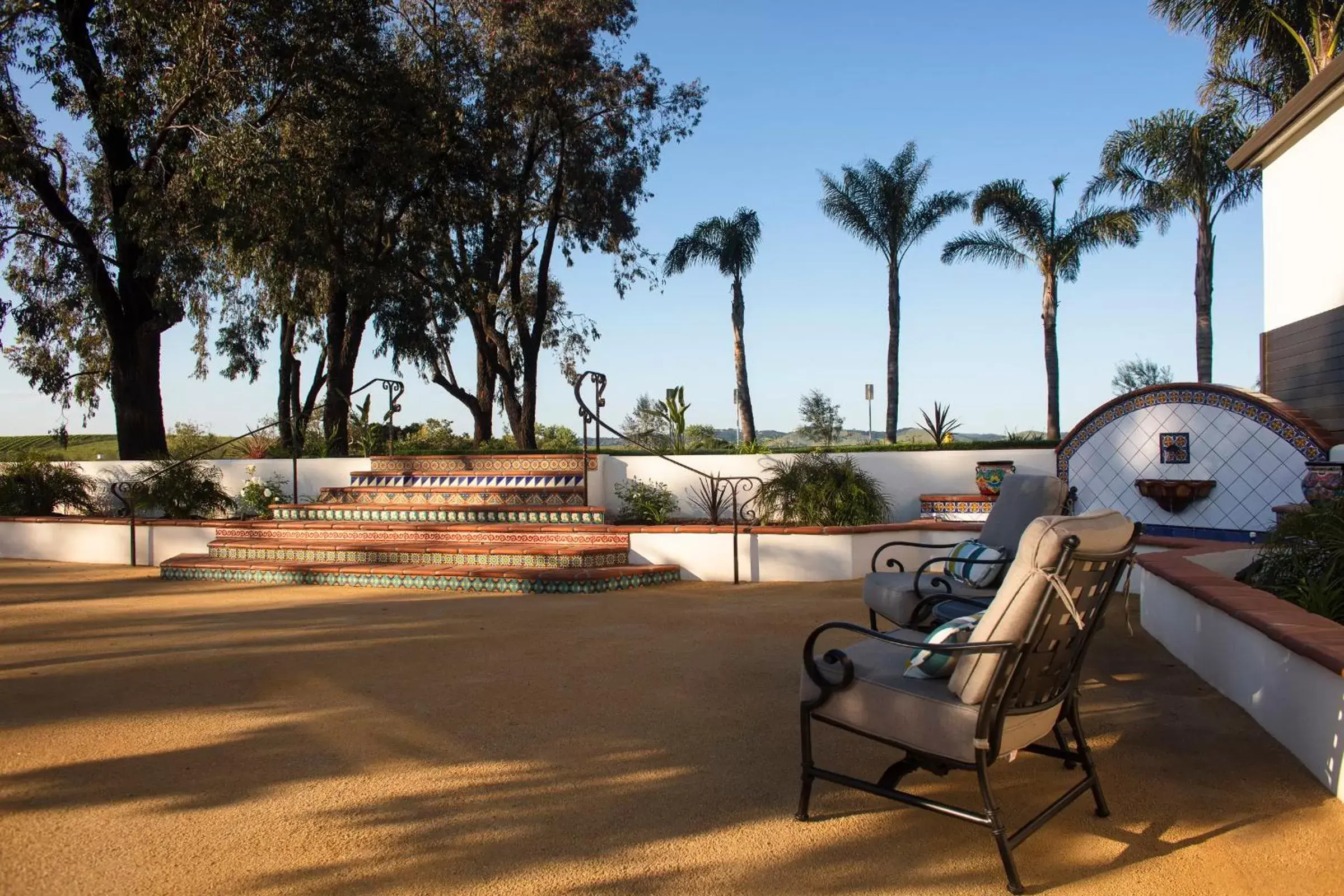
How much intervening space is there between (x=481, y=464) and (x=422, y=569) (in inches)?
127

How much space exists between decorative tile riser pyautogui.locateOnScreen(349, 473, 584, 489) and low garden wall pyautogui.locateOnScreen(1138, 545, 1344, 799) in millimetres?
6840

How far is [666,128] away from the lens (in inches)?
723

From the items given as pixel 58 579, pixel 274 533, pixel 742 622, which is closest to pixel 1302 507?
pixel 742 622

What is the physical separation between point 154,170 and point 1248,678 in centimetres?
1485

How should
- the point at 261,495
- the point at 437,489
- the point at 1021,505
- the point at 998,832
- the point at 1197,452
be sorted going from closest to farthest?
the point at 998,832, the point at 1021,505, the point at 1197,452, the point at 437,489, the point at 261,495

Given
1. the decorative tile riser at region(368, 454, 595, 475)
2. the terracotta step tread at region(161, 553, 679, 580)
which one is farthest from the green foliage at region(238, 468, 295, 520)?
the terracotta step tread at region(161, 553, 679, 580)

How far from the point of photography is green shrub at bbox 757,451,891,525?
9.20 meters

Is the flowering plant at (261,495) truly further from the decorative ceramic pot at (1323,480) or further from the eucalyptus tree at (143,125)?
the decorative ceramic pot at (1323,480)

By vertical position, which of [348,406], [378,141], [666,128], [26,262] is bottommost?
[348,406]

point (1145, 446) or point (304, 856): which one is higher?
point (1145, 446)

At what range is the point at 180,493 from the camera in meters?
11.6

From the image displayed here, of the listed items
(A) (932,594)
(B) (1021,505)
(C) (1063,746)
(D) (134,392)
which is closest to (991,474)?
(B) (1021,505)

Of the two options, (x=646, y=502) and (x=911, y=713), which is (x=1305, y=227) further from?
(x=911, y=713)

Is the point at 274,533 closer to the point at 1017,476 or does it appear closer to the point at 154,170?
the point at 154,170
